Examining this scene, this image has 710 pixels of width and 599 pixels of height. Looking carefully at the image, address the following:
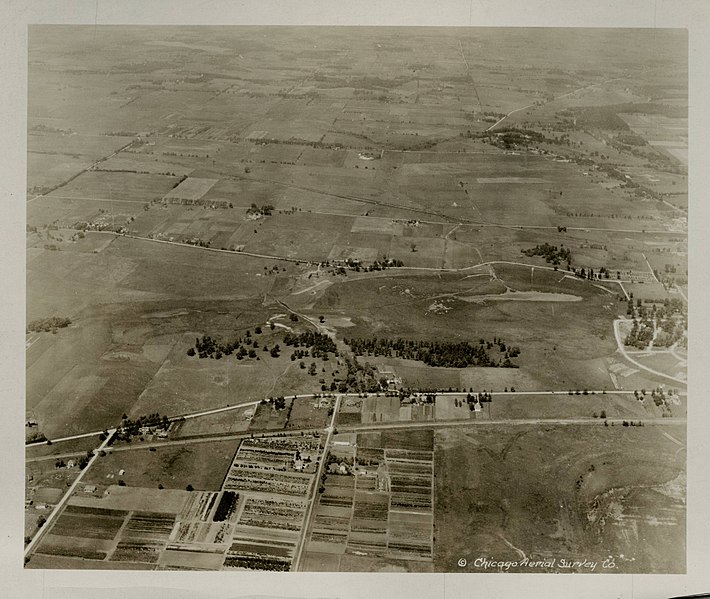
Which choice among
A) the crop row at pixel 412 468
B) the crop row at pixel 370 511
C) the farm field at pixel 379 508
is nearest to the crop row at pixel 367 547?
the farm field at pixel 379 508

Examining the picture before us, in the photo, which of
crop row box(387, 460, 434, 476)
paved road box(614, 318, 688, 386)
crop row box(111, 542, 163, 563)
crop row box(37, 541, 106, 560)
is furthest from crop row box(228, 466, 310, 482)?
paved road box(614, 318, 688, 386)

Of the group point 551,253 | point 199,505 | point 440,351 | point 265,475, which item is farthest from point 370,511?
point 551,253

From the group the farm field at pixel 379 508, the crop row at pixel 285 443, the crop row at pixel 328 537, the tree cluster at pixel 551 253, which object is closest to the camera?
the farm field at pixel 379 508

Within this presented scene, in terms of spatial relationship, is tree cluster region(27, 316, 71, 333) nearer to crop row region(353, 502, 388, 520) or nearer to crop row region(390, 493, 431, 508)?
crop row region(353, 502, 388, 520)

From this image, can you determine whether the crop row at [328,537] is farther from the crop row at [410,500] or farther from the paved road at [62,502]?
the paved road at [62,502]

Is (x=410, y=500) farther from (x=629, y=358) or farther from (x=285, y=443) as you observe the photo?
(x=629, y=358)

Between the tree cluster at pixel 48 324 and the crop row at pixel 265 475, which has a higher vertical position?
the tree cluster at pixel 48 324

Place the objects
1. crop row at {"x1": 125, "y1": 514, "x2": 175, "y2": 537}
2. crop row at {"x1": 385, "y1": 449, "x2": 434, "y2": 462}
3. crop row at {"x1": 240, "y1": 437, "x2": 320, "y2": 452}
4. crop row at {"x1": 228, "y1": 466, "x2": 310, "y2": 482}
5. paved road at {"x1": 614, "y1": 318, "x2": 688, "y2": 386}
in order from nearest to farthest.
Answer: crop row at {"x1": 125, "y1": 514, "x2": 175, "y2": 537} → crop row at {"x1": 228, "y1": 466, "x2": 310, "y2": 482} → crop row at {"x1": 385, "y1": 449, "x2": 434, "y2": 462} → crop row at {"x1": 240, "y1": 437, "x2": 320, "y2": 452} → paved road at {"x1": 614, "y1": 318, "x2": 688, "y2": 386}

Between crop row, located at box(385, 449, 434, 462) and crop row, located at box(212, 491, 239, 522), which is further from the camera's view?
crop row, located at box(385, 449, 434, 462)

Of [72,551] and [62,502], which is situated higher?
[62,502]
